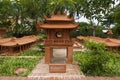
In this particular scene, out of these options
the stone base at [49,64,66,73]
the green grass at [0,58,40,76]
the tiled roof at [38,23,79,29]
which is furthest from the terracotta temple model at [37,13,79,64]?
the stone base at [49,64,66,73]

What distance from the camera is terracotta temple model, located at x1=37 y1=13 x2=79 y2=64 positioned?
19.9m

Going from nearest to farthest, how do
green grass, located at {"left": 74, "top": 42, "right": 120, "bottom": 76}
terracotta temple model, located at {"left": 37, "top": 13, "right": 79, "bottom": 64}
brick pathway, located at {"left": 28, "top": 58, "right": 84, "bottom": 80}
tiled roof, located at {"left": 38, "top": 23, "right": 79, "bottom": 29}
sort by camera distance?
brick pathway, located at {"left": 28, "top": 58, "right": 84, "bottom": 80} → green grass, located at {"left": 74, "top": 42, "right": 120, "bottom": 76} → tiled roof, located at {"left": 38, "top": 23, "right": 79, "bottom": 29} → terracotta temple model, located at {"left": 37, "top": 13, "right": 79, "bottom": 64}

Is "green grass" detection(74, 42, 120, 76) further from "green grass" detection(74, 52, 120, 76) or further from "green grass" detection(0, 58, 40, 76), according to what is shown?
"green grass" detection(0, 58, 40, 76)

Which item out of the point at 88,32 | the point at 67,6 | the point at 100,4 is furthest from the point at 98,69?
the point at 88,32

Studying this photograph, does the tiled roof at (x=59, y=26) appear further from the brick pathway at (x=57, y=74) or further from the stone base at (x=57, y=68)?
the stone base at (x=57, y=68)

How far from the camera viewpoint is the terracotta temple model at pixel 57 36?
19928mm

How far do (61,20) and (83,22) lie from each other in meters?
35.8

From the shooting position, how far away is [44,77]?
14711mm

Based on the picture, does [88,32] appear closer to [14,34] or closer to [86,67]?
[14,34]

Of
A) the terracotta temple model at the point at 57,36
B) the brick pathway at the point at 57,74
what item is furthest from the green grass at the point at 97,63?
the terracotta temple model at the point at 57,36

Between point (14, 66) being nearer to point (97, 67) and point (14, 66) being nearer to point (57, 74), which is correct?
point (57, 74)

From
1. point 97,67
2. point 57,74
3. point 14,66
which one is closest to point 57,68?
point 57,74

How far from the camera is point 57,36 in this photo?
20.5 metres

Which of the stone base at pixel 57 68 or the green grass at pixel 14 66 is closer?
the green grass at pixel 14 66
